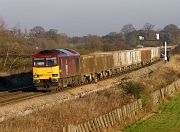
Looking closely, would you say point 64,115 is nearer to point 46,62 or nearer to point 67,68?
point 46,62

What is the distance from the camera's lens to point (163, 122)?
2262 centimetres

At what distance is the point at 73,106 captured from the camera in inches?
811

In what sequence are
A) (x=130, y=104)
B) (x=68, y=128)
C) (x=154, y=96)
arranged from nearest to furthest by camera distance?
1. (x=68, y=128)
2. (x=130, y=104)
3. (x=154, y=96)

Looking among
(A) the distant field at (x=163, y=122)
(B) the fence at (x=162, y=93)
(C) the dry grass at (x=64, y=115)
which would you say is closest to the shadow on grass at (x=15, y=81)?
A: (B) the fence at (x=162, y=93)

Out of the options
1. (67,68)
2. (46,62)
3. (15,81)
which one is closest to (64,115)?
(46,62)

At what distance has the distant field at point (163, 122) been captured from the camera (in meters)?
20.6

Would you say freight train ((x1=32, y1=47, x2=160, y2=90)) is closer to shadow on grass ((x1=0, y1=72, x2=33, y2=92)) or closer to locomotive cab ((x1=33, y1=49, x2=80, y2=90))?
locomotive cab ((x1=33, y1=49, x2=80, y2=90))

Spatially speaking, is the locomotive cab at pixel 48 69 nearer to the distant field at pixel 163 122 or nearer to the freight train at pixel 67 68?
the freight train at pixel 67 68

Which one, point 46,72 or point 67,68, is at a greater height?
point 67,68

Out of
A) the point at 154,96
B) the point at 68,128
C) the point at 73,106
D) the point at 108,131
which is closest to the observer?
the point at 68,128

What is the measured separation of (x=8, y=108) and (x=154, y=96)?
363 inches

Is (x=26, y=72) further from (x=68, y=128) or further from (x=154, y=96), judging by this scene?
(x=68, y=128)

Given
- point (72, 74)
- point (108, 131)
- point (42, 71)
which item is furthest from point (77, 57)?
point (108, 131)

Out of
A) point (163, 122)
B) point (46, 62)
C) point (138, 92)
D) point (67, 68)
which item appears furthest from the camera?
point (67, 68)
